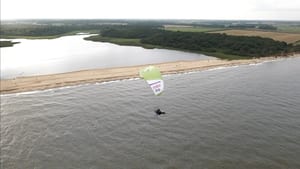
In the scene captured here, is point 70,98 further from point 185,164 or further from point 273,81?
point 273,81

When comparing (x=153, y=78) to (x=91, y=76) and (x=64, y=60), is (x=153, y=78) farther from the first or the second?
(x=64, y=60)

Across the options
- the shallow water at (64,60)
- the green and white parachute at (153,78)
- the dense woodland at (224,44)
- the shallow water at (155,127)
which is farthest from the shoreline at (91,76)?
the green and white parachute at (153,78)

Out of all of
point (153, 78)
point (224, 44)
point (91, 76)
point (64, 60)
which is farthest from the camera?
point (224, 44)

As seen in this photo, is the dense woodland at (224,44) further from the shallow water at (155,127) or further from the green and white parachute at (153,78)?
the green and white parachute at (153,78)

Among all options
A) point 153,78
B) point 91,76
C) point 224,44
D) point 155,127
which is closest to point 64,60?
point 91,76

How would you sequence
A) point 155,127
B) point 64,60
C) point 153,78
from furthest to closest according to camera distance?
1. point 64,60
2. point 155,127
3. point 153,78
